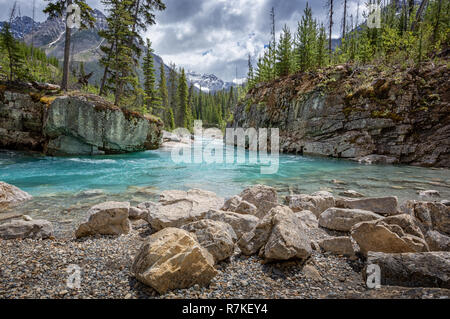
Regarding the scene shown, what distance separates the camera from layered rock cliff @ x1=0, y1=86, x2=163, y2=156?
13.3 m

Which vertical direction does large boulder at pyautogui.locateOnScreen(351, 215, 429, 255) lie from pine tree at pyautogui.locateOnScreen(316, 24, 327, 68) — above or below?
below

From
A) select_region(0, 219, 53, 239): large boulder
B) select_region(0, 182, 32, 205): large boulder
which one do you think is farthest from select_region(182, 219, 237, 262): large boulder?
select_region(0, 182, 32, 205): large boulder

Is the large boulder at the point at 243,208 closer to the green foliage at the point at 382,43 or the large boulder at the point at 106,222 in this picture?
the large boulder at the point at 106,222

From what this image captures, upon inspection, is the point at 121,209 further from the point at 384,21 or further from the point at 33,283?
the point at 384,21

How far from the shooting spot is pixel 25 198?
5750 mm

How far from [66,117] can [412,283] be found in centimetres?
1795

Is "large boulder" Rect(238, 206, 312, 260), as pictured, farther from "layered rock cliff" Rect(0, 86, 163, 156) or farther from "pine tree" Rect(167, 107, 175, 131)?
"pine tree" Rect(167, 107, 175, 131)

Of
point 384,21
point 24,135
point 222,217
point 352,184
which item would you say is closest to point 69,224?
point 222,217

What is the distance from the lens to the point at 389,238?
8.59 feet

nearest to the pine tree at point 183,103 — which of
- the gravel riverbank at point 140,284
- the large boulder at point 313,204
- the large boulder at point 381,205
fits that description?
the large boulder at point 313,204

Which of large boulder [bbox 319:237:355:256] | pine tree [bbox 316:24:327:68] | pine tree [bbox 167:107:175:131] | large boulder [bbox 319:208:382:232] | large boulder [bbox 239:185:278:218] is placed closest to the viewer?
large boulder [bbox 319:237:355:256]

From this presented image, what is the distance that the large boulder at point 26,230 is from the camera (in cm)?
327

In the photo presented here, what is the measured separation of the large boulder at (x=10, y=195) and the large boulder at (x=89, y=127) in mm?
10025

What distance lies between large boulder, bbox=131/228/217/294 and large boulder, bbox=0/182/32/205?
18.7 feet
